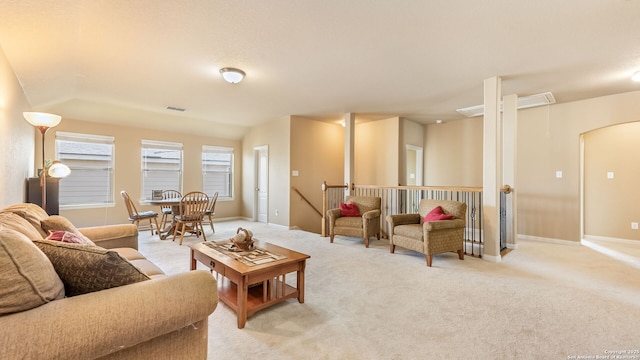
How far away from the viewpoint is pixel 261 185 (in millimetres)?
7133

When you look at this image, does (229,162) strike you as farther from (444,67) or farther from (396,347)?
(396,347)

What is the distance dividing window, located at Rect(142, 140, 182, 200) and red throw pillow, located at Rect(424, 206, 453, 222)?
5.57 meters

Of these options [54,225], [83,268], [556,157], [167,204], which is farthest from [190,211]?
[556,157]

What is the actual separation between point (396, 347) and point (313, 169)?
5.02 metres

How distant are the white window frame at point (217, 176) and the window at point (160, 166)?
595 mm

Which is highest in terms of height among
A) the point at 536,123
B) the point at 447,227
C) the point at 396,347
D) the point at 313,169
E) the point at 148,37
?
the point at 148,37

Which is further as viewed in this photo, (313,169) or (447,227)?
(313,169)

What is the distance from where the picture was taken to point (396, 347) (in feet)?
5.84

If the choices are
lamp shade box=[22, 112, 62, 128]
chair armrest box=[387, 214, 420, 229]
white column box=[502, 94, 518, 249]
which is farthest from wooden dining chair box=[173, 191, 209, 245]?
white column box=[502, 94, 518, 249]

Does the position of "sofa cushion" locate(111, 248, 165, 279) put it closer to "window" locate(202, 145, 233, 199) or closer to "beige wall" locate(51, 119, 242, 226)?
"beige wall" locate(51, 119, 242, 226)

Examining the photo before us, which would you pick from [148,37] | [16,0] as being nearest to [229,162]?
[148,37]

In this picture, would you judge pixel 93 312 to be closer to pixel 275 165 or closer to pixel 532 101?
pixel 275 165

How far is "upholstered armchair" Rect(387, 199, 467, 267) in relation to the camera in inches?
136

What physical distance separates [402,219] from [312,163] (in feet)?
9.83
